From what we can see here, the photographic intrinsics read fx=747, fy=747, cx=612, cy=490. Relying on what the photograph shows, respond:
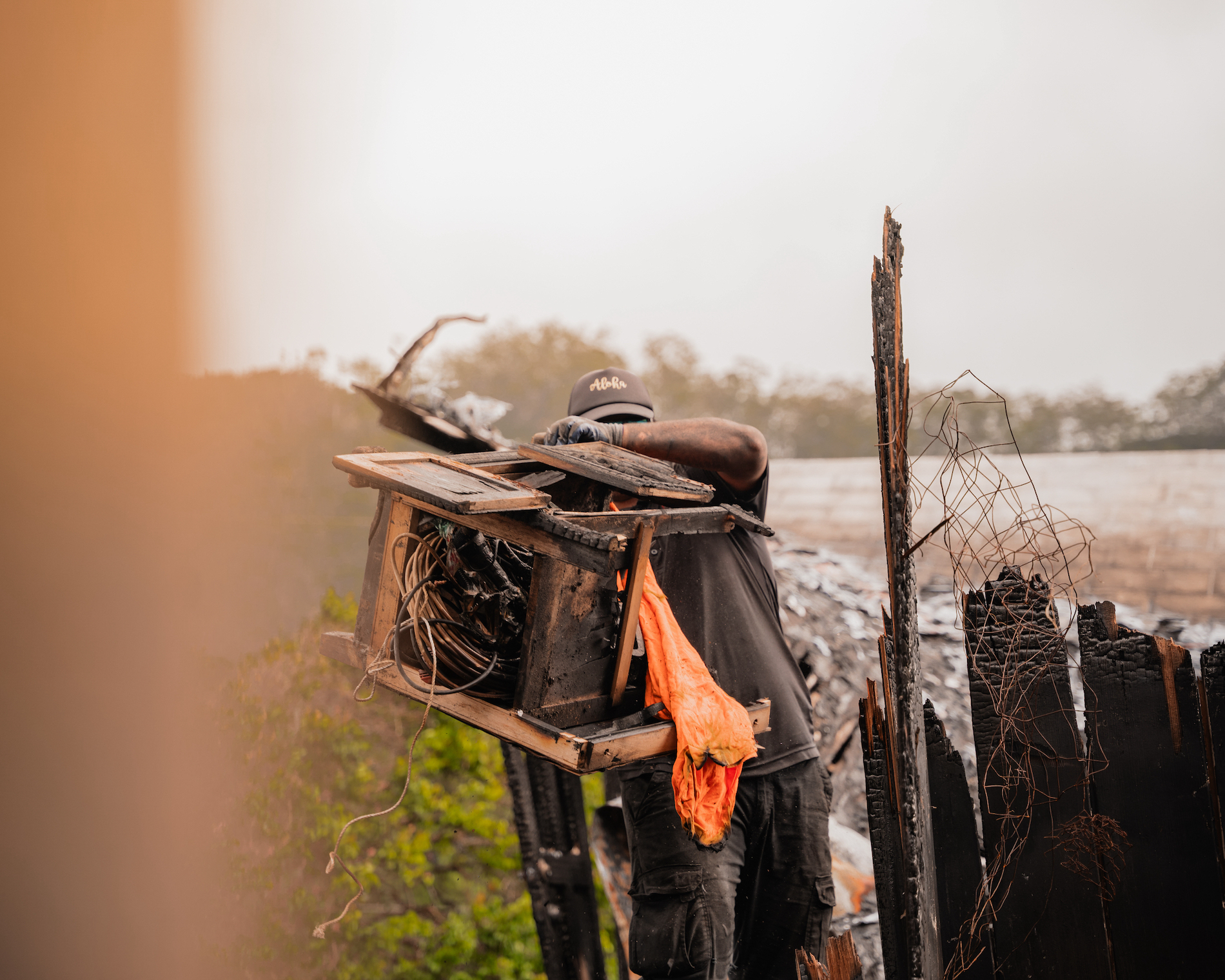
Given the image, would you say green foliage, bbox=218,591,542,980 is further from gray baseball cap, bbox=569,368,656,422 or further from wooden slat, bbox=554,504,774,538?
wooden slat, bbox=554,504,774,538

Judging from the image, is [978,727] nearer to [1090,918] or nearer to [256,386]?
[1090,918]

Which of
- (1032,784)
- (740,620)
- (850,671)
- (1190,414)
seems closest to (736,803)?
(740,620)

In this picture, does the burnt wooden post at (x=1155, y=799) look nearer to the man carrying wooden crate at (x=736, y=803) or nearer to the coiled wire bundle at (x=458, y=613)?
the man carrying wooden crate at (x=736, y=803)

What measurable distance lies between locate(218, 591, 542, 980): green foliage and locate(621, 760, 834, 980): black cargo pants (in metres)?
3.44

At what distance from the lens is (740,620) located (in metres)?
2.95

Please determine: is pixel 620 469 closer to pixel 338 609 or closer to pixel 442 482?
pixel 442 482

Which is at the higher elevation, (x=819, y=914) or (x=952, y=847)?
(x=952, y=847)

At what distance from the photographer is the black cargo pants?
2574mm

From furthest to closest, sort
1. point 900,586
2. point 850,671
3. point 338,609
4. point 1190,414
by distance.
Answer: point 1190,414 → point 338,609 → point 850,671 → point 900,586

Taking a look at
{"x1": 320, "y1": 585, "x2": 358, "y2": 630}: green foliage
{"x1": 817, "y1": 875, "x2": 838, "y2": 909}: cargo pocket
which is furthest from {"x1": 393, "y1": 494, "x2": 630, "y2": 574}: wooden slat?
{"x1": 320, "y1": 585, "x2": 358, "y2": 630}: green foliage

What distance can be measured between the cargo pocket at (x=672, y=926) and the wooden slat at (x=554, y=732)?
662 millimetres

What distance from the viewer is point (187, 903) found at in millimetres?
4684

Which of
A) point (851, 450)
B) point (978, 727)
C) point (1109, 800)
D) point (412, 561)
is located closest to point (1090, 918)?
point (1109, 800)

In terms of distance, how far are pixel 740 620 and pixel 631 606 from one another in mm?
862
